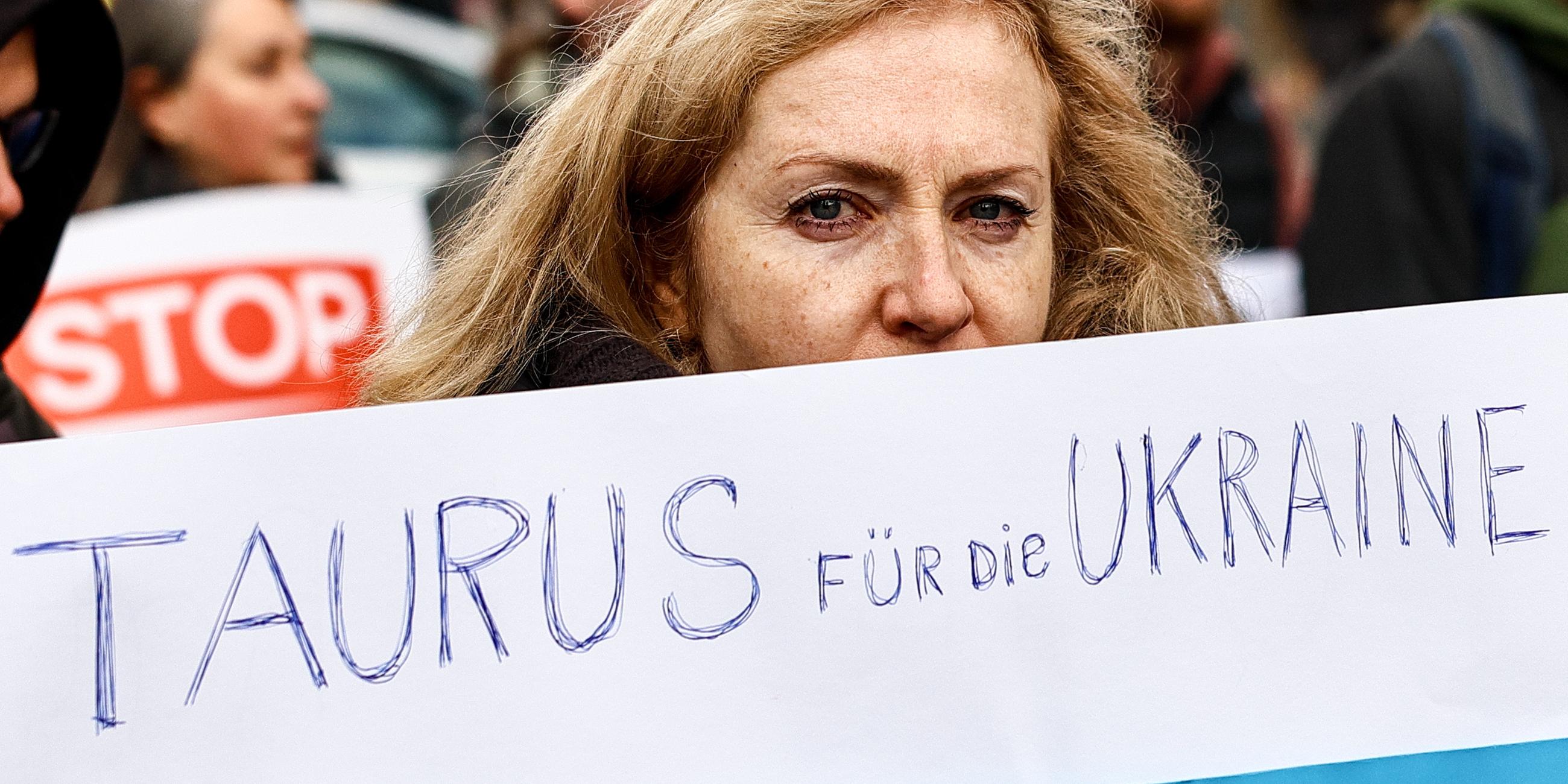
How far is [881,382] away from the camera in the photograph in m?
1.48

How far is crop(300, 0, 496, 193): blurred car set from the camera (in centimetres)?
509

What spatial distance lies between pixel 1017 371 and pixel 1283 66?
499 cm

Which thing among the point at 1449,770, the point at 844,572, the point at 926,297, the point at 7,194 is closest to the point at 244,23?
the point at 7,194

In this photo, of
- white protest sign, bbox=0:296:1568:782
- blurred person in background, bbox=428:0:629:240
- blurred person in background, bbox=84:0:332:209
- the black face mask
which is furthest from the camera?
blurred person in background, bbox=84:0:332:209

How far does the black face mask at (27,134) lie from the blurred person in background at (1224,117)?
2.90 meters

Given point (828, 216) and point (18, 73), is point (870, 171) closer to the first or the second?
point (828, 216)

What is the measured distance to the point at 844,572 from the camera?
4.79 ft

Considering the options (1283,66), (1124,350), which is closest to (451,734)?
(1124,350)

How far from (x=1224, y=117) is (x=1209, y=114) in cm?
5

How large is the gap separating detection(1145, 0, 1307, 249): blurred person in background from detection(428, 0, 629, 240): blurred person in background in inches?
63.3

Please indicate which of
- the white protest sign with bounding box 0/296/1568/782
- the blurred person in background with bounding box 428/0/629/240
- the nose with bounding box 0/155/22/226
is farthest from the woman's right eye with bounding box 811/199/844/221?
the blurred person in background with bounding box 428/0/629/240

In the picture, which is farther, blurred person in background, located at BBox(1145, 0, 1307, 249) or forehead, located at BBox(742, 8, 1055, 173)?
blurred person in background, located at BBox(1145, 0, 1307, 249)

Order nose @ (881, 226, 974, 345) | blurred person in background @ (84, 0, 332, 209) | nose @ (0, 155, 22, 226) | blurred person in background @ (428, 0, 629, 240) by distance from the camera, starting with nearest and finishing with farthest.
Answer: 1. nose @ (881, 226, 974, 345)
2. nose @ (0, 155, 22, 226)
3. blurred person in background @ (428, 0, 629, 240)
4. blurred person in background @ (84, 0, 332, 209)

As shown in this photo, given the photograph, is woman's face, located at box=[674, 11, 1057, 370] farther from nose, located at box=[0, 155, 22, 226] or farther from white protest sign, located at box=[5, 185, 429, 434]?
white protest sign, located at box=[5, 185, 429, 434]
